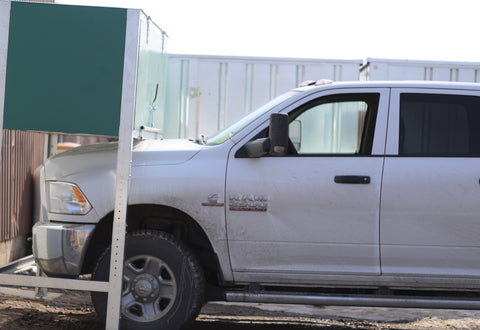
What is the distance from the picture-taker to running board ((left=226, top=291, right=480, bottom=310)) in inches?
200

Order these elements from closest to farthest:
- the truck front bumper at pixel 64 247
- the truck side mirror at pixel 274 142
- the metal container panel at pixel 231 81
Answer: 1. the truck side mirror at pixel 274 142
2. the truck front bumper at pixel 64 247
3. the metal container panel at pixel 231 81

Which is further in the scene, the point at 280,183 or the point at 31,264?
the point at 31,264

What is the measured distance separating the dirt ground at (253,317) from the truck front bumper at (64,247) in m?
0.88

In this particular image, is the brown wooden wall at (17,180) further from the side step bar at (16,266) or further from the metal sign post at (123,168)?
the metal sign post at (123,168)

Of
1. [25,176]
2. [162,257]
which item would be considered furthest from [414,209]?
[25,176]

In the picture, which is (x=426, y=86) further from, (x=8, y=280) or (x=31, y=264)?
(x=31, y=264)

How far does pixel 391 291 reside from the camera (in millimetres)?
5199

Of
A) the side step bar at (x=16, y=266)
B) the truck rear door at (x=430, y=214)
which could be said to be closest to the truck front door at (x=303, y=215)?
the truck rear door at (x=430, y=214)

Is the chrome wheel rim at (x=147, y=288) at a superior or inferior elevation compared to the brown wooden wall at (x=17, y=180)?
inferior

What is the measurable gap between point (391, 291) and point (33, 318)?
330cm

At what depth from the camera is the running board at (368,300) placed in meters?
5.07

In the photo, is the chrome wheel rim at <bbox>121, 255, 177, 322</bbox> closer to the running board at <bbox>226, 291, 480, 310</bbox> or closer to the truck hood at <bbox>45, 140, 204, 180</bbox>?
the running board at <bbox>226, 291, 480, 310</bbox>

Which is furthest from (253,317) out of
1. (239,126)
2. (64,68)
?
(64,68)

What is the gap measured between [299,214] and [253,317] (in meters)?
2.30
